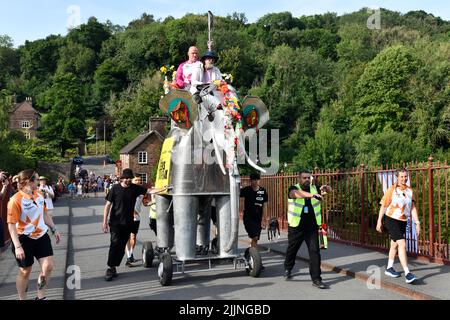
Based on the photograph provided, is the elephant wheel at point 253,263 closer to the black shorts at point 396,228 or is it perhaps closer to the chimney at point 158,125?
the black shorts at point 396,228

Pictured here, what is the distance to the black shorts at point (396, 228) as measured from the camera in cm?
982

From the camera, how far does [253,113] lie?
10.9 m

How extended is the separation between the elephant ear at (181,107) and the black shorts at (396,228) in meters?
3.71

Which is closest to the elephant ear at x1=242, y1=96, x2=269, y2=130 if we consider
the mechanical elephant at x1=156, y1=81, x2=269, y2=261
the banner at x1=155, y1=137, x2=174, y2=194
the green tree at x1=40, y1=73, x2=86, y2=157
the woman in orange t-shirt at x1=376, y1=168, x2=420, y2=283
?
the mechanical elephant at x1=156, y1=81, x2=269, y2=261

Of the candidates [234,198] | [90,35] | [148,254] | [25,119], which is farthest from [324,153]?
[90,35]

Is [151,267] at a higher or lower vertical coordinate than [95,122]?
lower

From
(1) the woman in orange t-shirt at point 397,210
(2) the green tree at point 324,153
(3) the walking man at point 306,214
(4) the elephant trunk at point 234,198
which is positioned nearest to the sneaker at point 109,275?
(4) the elephant trunk at point 234,198

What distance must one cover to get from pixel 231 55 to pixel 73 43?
62.9m

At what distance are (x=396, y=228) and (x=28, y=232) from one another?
569 cm

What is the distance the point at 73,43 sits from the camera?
479ft

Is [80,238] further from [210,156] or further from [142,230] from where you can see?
[210,156]

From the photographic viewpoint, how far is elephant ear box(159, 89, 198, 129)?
10414 millimetres
